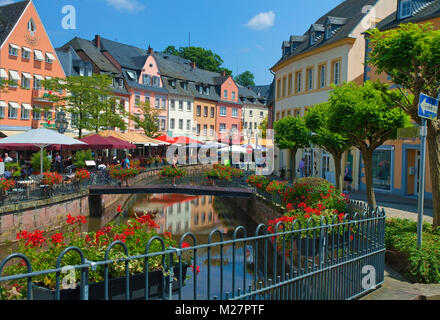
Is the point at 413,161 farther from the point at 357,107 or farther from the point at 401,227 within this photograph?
the point at 401,227

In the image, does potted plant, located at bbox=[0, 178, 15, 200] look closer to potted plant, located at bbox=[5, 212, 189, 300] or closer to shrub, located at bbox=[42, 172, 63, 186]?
shrub, located at bbox=[42, 172, 63, 186]

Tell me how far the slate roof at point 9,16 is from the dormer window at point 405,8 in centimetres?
2759

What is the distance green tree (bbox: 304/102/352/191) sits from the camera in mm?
17031

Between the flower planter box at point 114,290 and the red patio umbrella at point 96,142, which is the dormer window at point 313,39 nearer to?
the red patio umbrella at point 96,142

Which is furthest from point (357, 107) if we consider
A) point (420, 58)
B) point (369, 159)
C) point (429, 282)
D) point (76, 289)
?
point (76, 289)

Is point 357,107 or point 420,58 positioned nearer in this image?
point 420,58

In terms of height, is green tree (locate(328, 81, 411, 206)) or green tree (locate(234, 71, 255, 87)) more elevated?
green tree (locate(234, 71, 255, 87))

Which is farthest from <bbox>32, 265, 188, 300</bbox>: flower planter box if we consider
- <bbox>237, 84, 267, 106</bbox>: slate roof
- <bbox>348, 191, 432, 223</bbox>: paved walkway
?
<bbox>237, 84, 267, 106</bbox>: slate roof

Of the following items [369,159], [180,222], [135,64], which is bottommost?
[180,222]

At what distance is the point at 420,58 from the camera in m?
9.34

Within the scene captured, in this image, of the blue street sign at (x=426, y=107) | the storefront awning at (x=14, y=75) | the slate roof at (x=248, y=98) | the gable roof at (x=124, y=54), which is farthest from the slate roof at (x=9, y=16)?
the slate roof at (x=248, y=98)

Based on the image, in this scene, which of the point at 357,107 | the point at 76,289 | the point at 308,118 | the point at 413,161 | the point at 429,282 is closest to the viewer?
the point at 76,289

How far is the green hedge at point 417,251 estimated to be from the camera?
750cm

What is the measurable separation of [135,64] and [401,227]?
150 ft
